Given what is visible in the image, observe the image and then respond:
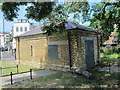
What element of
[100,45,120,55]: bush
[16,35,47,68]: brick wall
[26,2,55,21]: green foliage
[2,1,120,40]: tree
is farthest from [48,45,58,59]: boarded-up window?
[100,45,120,55]: bush

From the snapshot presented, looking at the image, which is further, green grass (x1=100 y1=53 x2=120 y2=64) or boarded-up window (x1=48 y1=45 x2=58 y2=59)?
green grass (x1=100 y1=53 x2=120 y2=64)

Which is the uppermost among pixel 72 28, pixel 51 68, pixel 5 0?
pixel 5 0

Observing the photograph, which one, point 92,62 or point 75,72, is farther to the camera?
point 92,62

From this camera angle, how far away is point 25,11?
707cm

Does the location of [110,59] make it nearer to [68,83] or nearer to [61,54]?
[61,54]

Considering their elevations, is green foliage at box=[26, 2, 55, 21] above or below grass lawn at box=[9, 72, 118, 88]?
above

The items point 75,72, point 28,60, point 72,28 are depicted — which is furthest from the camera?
point 28,60

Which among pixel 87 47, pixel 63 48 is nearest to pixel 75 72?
pixel 63 48

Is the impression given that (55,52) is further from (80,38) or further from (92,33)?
(92,33)

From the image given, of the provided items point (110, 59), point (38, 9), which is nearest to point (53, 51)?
point (38, 9)

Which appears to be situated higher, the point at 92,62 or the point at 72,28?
the point at 72,28

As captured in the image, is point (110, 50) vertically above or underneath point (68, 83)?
above

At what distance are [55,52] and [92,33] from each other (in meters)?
4.40

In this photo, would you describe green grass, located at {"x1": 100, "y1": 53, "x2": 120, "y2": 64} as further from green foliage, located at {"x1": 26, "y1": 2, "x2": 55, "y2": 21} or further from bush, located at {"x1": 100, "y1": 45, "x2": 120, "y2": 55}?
green foliage, located at {"x1": 26, "y1": 2, "x2": 55, "y2": 21}
